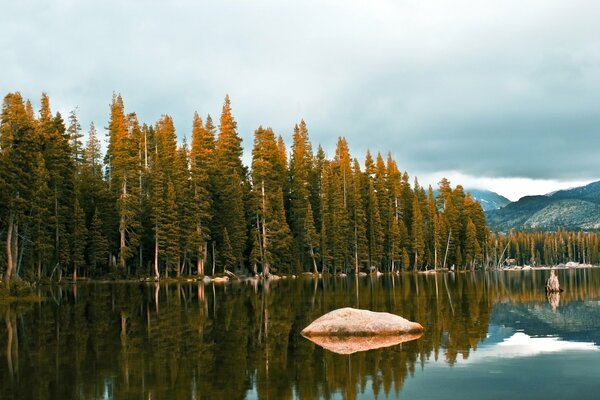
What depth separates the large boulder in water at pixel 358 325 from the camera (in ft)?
68.8

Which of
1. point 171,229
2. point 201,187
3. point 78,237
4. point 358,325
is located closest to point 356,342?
point 358,325

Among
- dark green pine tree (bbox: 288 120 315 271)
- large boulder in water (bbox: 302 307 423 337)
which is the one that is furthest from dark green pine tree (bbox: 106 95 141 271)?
large boulder in water (bbox: 302 307 423 337)

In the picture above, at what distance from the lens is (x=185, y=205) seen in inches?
2918

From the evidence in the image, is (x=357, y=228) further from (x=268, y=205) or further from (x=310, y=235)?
(x=268, y=205)

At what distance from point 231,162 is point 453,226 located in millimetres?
60565

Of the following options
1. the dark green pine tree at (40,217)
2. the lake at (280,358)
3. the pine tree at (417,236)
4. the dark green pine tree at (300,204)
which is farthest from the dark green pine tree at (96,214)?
the pine tree at (417,236)

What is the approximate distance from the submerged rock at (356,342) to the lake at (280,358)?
0.46m

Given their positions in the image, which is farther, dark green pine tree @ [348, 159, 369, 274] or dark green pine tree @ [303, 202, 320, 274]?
dark green pine tree @ [348, 159, 369, 274]

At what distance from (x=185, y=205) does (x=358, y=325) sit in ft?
184

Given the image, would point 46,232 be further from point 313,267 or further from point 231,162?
point 313,267

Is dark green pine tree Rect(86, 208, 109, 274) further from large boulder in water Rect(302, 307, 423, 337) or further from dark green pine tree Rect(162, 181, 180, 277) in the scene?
large boulder in water Rect(302, 307, 423, 337)

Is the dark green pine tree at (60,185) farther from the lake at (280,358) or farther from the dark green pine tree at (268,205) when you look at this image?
the lake at (280,358)

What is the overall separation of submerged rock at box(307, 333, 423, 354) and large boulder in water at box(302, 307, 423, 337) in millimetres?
234

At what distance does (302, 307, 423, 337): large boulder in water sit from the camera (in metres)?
21.0
